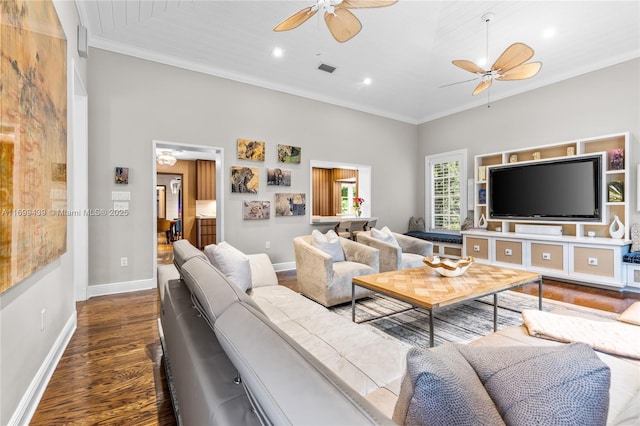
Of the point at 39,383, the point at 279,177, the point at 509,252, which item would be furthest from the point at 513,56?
the point at 39,383

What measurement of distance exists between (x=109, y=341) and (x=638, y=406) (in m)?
3.30

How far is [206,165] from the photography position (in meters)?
8.98

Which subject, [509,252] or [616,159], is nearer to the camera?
[616,159]

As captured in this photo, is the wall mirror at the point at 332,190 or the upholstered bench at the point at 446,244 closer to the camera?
the upholstered bench at the point at 446,244

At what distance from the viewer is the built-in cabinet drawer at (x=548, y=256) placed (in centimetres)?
450

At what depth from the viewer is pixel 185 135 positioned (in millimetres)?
4473

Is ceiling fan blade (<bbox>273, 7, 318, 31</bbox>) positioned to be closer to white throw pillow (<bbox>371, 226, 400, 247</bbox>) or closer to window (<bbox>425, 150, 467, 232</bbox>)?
white throw pillow (<bbox>371, 226, 400, 247</bbox>)

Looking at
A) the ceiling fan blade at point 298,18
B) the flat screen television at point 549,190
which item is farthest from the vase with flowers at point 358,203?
the ceiling fan blade at point 298,18

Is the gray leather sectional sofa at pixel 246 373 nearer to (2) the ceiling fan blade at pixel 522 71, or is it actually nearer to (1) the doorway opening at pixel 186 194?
(2) the ceiling fan blade at pixel 522 71

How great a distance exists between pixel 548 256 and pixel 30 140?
6047 millimetres

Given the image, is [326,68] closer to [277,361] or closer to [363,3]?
[363,3]

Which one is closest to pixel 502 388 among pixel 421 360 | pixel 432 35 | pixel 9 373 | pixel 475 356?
pixel 475 356

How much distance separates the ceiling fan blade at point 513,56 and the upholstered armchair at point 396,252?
2370mm

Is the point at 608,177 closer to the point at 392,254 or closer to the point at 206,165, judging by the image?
the point at 392,254
